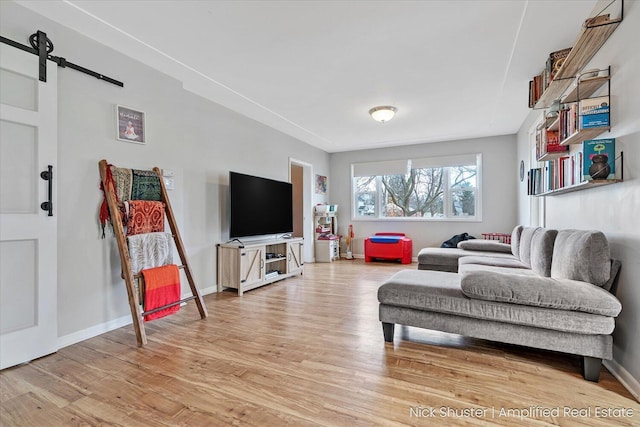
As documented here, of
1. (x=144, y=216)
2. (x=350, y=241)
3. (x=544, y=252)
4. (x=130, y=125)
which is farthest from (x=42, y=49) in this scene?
(x=350, y=241)

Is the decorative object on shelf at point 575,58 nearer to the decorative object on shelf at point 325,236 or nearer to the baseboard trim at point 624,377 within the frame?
the baseboard trim at point 624,377

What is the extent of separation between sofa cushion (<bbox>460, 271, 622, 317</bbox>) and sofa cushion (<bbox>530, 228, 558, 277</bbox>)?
635 mm

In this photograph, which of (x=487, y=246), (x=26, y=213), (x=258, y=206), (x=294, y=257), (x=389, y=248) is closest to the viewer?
(x=26, y=213)

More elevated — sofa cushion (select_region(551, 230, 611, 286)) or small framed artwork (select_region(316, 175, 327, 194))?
small framed artwork (select_region(316, 175, 327, 194))


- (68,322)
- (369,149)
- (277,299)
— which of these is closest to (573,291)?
(277,299)

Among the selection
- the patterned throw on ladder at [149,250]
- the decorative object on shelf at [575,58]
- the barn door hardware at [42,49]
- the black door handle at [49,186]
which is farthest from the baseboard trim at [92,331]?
the decorative object on shelf at [575,58]

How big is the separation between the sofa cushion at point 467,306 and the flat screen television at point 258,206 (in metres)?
2.38

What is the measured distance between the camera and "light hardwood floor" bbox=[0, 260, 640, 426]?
1.52 metres

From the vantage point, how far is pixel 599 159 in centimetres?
190

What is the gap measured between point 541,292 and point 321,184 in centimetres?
543

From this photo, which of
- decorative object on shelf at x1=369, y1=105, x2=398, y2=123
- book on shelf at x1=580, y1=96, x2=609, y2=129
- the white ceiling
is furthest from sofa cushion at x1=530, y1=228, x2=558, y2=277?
decorative object on shelf at x1=369, y1=105, x2=398, y2=123

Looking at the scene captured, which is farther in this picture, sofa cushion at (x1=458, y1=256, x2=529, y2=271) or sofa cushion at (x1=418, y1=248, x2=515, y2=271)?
sofa cushion at (x1=418, y1=248, x2=515, y2=271)

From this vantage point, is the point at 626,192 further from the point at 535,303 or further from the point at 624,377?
the point at 624,377

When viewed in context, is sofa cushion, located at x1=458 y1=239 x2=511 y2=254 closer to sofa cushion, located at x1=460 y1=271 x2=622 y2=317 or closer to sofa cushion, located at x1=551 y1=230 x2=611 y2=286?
sofa cushion, located at x1=551 y1=230 x2=611 y2=286
